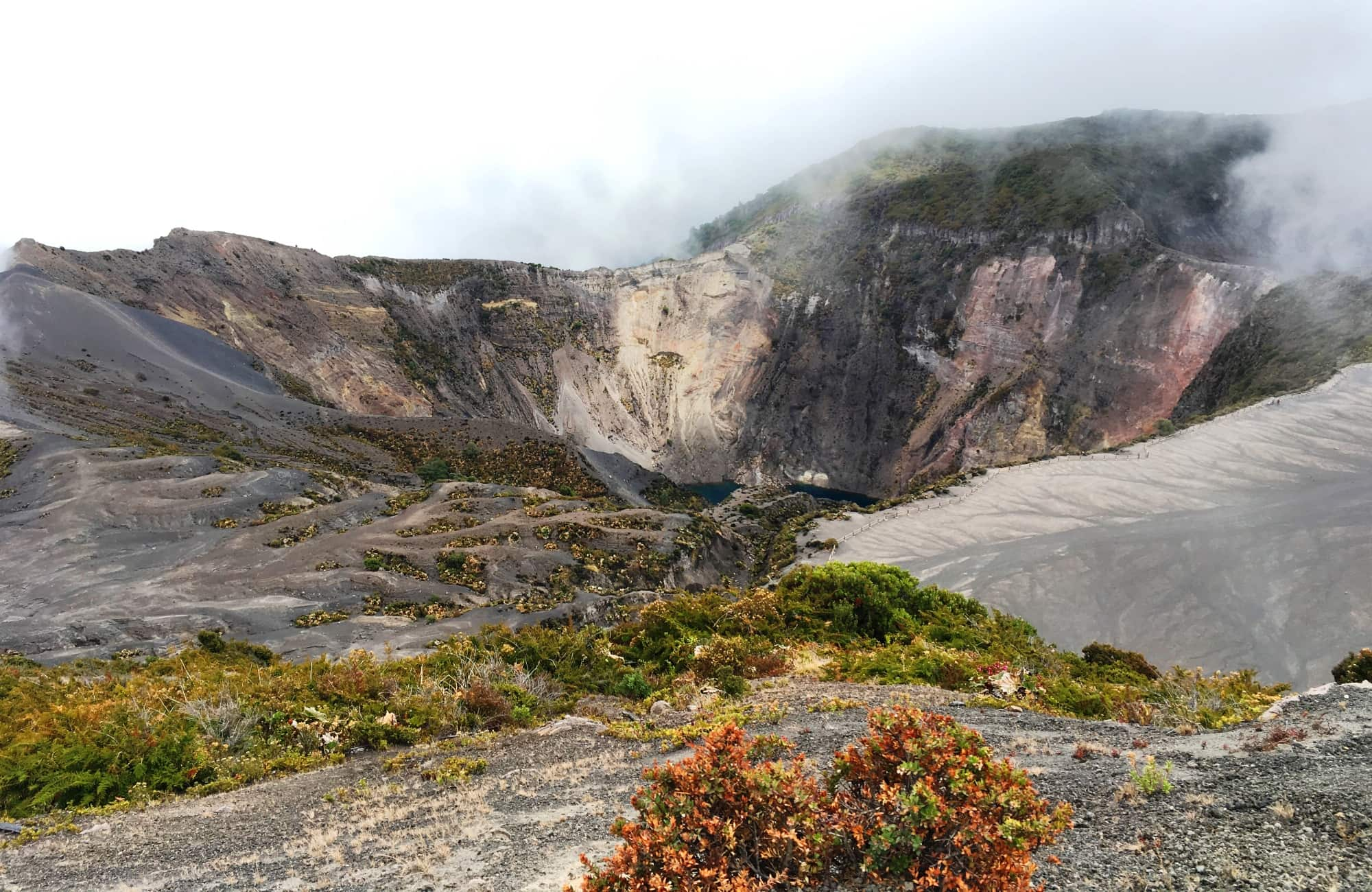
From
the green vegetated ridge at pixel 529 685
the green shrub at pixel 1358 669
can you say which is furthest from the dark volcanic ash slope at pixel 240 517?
the green shrub at pixel 1358 669

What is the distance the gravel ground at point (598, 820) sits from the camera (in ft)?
15.1

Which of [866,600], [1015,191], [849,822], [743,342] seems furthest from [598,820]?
[1015,191]

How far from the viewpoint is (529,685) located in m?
12.6

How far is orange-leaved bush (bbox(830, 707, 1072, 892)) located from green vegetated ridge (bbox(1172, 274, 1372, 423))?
54.9 m

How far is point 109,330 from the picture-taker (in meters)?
52.8

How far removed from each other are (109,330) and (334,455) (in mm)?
22161

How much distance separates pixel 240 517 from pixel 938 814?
1610 inches

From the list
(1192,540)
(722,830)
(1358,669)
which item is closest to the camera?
(722,830)

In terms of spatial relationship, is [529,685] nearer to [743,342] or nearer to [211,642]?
[211,642]

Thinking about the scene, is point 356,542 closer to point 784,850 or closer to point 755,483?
point 784,850

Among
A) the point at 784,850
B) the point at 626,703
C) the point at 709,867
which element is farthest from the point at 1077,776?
the point at 626,703

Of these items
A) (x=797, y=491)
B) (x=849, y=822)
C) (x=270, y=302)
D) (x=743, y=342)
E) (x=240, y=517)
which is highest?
(x=270, y=302)

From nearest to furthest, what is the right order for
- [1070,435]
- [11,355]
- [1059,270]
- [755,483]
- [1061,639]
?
[1061,639] < [11,355] < [1070,435] < [1059,270] < [755,483]

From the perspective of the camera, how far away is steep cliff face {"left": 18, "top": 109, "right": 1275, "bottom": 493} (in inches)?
2579
